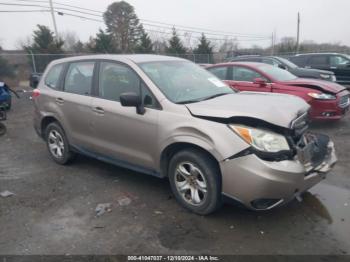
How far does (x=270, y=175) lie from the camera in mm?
3080

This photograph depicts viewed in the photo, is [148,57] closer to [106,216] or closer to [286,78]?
[106,216]

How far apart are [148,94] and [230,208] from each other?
1.67 meters

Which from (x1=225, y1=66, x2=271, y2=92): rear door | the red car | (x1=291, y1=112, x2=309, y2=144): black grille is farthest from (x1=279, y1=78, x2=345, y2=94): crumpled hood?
(x1=291, y1=112, x2=309, y2=144): black grille

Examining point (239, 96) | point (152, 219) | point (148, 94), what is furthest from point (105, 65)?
point (152, 219)

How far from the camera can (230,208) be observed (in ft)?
12.6

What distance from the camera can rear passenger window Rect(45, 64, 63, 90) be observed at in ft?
17.7

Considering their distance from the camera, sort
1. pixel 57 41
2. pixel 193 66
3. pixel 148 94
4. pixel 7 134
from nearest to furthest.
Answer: pixel 148 94, pixel 193 66, pixel 7 134, pixel 57 41

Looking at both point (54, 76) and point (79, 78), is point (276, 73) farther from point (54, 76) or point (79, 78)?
point (54, 76)

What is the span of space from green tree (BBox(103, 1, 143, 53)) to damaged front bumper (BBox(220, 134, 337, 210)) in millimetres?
32849

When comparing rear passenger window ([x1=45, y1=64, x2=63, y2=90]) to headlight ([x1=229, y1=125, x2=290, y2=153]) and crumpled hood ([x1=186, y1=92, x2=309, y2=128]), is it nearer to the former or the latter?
crumpled hood ([x1=186, y1=92, x2=309, y2=128])

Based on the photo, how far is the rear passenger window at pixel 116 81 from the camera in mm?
4166

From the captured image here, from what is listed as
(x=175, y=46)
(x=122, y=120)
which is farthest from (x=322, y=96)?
(x=175, y=46)

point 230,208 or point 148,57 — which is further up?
point 148,57

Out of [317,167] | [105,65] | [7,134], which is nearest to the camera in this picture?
[317,167]
